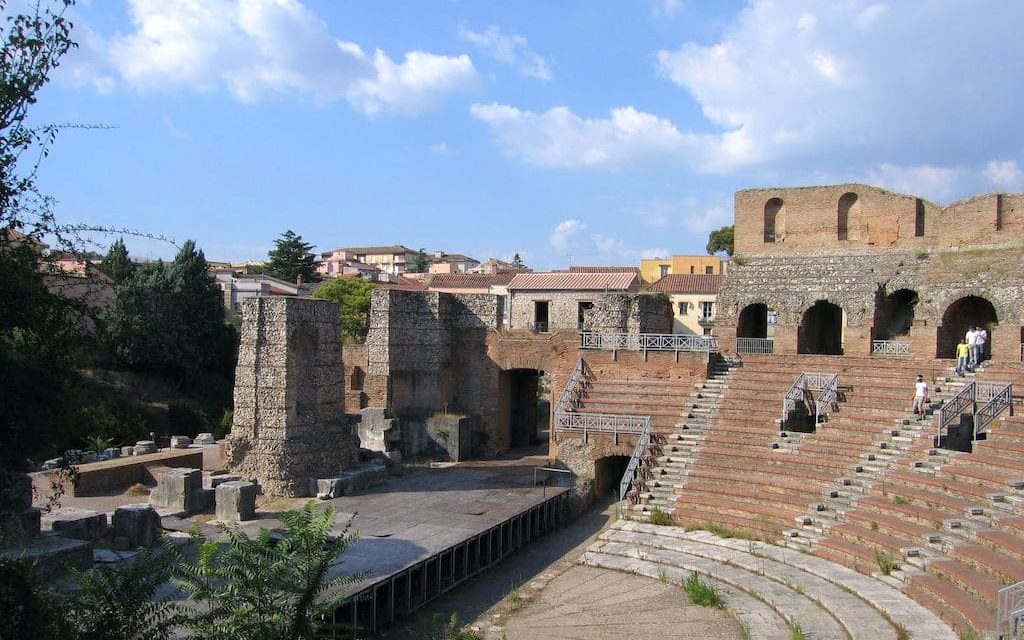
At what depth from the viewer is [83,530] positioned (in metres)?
13.6

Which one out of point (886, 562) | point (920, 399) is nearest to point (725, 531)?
point (886, 562)

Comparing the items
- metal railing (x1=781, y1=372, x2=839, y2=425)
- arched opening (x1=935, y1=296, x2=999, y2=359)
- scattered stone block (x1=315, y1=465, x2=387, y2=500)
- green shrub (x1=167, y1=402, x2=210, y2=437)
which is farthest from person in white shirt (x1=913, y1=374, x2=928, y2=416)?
green shrub (x1=167, y1=402, x2=210, y2=437)

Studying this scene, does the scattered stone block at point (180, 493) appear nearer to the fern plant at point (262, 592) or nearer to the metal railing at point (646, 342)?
the fern plant at point (262, 592)

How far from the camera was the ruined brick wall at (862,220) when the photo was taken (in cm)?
2022

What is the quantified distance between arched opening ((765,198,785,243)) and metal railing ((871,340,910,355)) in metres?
4.12

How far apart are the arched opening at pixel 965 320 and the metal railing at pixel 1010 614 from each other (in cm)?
1219

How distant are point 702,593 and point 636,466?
5439mm

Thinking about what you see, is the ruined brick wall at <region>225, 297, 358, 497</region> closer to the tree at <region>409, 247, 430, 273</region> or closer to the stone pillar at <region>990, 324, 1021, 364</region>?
the stone pillar at <region>990, 324, 1021, 364</region>

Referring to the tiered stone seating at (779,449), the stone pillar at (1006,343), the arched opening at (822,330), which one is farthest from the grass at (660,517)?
the stone pillar at (1006,343)

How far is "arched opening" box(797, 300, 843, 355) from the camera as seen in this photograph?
22234mm

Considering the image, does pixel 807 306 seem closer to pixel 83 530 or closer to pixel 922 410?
pixel 922 410

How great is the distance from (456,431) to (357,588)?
37.8 ft

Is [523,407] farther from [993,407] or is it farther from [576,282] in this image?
[993,407]

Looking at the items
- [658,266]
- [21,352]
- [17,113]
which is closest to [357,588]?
[21,352]
